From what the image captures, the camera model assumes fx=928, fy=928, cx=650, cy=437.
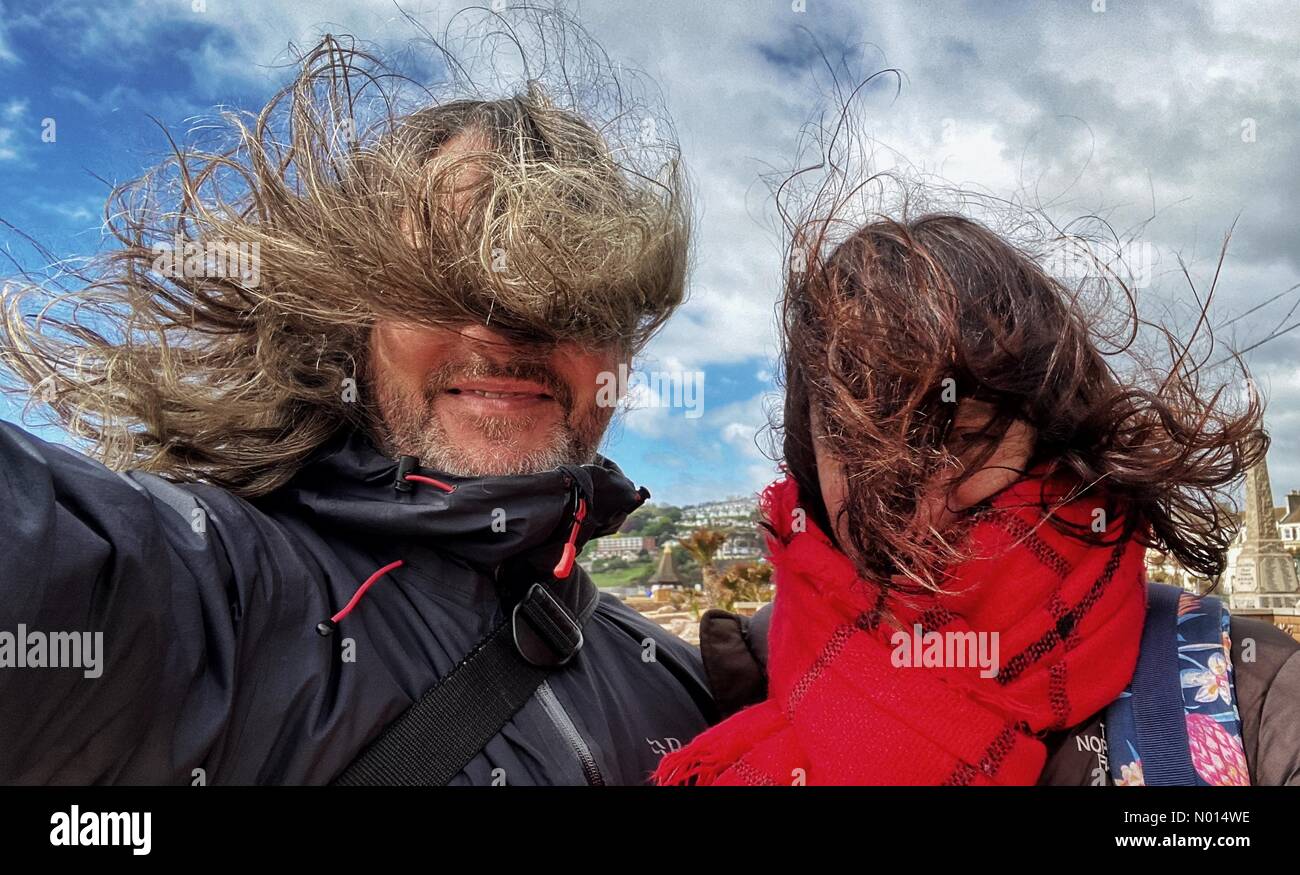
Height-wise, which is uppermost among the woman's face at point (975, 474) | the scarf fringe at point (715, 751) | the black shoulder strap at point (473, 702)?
the woman's face at point (975, 474)

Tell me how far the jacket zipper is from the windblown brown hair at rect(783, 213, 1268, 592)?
0.68 metres

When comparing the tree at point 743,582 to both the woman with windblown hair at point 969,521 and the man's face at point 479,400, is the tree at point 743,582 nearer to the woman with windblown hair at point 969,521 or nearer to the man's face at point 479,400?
the man's face at point 479,400

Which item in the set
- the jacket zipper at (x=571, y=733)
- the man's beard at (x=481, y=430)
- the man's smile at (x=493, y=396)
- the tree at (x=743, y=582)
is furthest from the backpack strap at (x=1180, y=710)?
the tree at (x=743, y=582)

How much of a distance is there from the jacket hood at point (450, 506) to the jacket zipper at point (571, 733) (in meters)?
0.28

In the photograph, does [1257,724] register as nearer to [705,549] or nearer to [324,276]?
[324,276]

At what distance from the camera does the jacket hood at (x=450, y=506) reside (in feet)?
6.31

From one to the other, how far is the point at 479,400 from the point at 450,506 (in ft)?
1.32

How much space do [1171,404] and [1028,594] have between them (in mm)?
535

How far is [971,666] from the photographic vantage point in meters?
1.79

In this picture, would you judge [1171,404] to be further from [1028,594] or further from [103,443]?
[103,443]

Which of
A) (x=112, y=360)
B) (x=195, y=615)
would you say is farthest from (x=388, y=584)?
(x=112, y=360)

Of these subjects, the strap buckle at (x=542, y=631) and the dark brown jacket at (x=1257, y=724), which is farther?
the strap buckle at (x=542, y=631)
